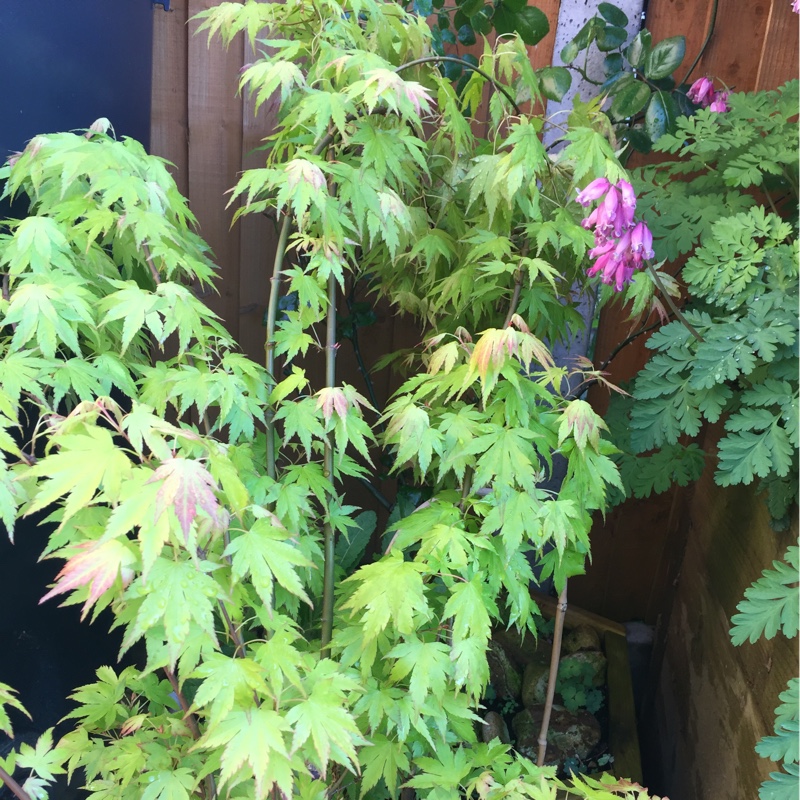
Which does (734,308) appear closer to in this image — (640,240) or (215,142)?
(640,240)

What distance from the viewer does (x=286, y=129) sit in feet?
3.88


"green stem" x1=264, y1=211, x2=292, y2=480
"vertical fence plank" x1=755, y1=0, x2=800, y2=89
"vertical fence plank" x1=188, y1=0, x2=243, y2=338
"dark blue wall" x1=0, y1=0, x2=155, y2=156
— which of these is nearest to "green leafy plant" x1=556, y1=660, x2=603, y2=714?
"green stem" x1=264, y1=211, x2=292, y2=480

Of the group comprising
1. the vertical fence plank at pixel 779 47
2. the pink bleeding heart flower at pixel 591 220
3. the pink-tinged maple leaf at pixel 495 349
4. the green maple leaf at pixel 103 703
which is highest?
the vertical fence plank at pixel 779 47

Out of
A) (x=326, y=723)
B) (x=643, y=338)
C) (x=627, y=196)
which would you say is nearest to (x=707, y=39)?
(x=643, y=338)

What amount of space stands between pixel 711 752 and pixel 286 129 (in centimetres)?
143

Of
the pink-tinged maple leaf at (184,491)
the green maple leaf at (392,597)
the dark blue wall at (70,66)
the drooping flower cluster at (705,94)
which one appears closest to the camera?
the pink-tinged maple leaf at (184,491)

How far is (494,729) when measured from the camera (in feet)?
5.30

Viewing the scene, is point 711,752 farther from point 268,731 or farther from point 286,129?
point 286,129

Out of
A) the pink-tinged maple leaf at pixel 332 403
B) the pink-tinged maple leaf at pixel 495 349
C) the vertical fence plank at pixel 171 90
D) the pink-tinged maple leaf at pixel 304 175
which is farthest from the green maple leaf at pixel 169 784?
the vertical fence plank at pixel 171 90

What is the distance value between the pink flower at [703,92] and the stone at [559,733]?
4.83 feet

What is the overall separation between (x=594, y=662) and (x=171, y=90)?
185cm

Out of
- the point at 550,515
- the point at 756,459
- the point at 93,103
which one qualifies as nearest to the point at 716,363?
the point at 756,459

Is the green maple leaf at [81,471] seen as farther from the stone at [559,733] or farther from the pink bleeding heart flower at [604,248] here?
the stone at [559,733]

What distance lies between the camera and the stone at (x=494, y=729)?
1598 mm
